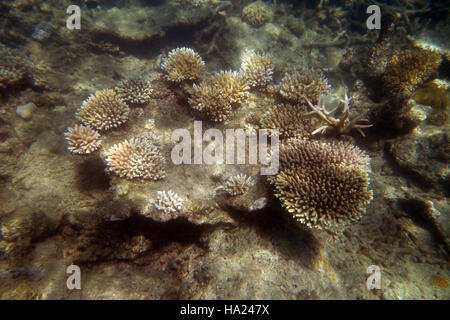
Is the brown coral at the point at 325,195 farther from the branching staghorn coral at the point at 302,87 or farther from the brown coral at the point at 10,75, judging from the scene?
the brown coral at the point at 10,75

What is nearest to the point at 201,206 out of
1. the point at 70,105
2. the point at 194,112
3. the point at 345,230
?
the point at 194,112

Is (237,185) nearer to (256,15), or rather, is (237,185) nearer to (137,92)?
(137,92)

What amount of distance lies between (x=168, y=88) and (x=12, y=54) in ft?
17.7

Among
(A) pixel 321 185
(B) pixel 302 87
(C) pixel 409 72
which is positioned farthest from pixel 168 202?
(C) pixel 409 72

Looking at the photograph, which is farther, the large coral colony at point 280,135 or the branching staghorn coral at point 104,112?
the branching staghorn coral at point 104,112

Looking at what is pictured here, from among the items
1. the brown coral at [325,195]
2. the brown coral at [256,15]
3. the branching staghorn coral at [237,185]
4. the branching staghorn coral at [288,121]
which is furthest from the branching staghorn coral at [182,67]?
the brown coral at [256,15]

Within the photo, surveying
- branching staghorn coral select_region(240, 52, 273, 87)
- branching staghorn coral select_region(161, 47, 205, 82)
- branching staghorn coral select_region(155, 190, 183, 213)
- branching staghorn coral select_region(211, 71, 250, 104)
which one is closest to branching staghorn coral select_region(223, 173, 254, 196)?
branching staghorn coral select_region(155, 190, 183, 213)

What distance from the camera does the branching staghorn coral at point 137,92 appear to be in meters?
5.17

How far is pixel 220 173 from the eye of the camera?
4.25 meters

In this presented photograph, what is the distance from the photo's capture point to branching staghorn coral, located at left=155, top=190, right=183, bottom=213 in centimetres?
373

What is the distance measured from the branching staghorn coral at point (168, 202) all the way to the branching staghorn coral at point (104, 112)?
7.29 ft

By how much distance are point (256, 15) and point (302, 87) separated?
21.2 ft
